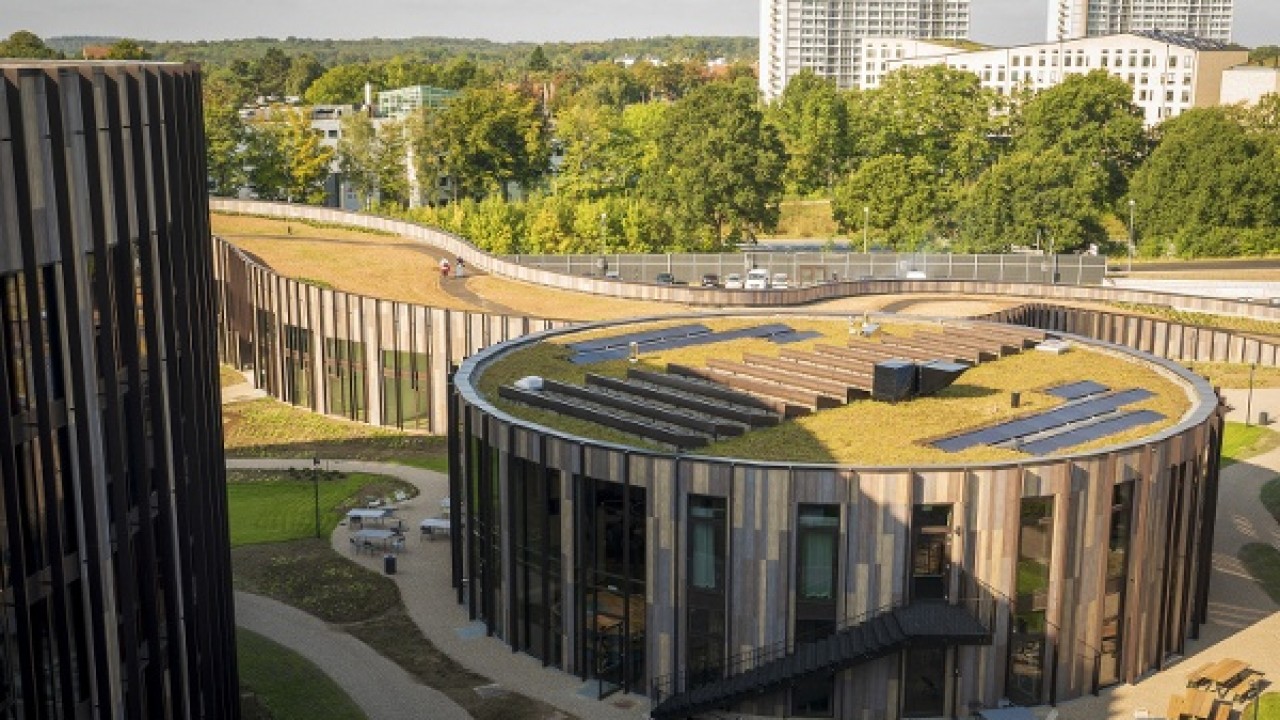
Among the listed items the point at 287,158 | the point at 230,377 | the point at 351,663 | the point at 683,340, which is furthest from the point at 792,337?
→ the point at 287,158

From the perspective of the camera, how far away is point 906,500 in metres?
44.7

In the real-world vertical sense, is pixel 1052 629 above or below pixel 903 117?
below

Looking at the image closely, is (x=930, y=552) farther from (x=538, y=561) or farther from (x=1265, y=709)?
(x=538, y=561)

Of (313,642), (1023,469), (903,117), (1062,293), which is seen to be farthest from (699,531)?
(903,117)

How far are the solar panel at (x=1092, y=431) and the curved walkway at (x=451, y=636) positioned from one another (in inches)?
637

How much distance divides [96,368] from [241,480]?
144 ft

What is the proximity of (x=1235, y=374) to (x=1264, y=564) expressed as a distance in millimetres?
36072

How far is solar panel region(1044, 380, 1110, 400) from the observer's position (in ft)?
186

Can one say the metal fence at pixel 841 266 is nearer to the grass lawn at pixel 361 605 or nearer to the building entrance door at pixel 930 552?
the grass lawn at pixel 361 605

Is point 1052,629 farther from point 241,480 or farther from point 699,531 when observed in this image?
point 241,480

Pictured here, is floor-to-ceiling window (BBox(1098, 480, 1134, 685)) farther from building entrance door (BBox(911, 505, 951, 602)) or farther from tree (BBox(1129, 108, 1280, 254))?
tree (BBox(1129, 108, 1280, 254))

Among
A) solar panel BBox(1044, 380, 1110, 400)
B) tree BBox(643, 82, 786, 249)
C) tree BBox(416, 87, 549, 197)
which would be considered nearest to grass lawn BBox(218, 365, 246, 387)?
solar panel BBox(1044, 380, 1110, 400)

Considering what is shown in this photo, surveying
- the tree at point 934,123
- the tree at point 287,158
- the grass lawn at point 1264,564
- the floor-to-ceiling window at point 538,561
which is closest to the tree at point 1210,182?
the tree at point 934,123

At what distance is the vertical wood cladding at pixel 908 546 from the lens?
45.0m
